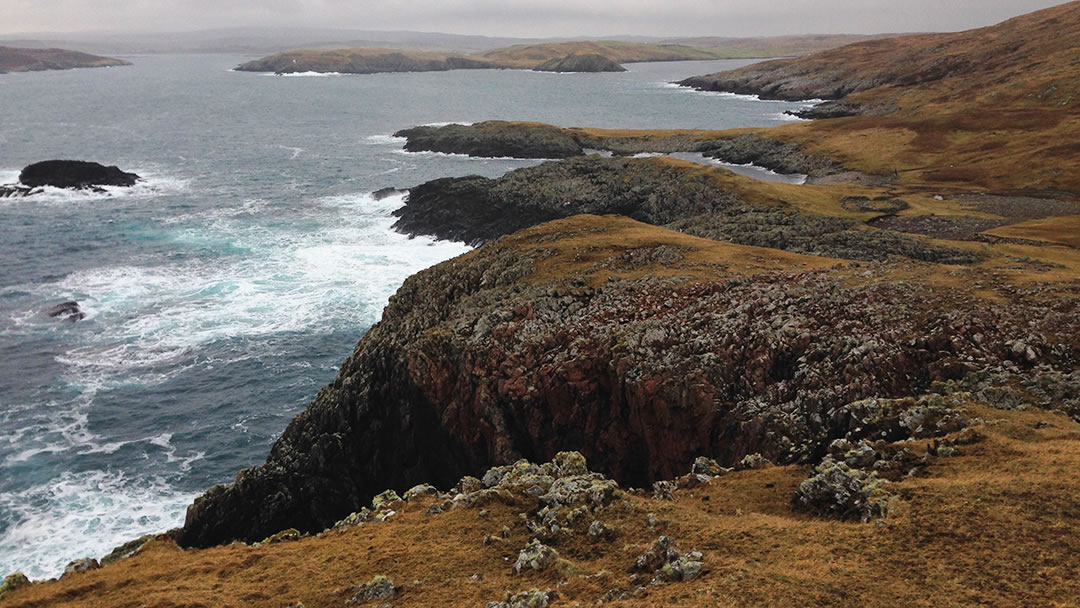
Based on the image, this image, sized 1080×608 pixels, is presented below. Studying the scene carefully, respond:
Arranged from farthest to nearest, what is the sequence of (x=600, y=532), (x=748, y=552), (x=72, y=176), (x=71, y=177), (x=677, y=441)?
(x=72, y=176), (x=71, y=177), (x=677, y=441), (x=600, y=532), (x=748, y=552)

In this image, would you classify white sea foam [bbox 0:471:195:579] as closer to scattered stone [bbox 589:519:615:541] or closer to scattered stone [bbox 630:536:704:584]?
scattered stone [bbox 589:519:615:541]

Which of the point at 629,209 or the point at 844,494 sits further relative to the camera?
the point at 629,209

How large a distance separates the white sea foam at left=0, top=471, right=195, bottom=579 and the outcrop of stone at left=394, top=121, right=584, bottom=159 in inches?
3989

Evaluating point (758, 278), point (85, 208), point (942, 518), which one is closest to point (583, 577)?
point (942, 518)

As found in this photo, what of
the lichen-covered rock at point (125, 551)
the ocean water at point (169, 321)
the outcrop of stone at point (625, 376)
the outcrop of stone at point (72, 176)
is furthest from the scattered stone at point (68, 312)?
the outcrop of stone at point (72, 176)

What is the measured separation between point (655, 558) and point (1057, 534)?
8716 millimetres

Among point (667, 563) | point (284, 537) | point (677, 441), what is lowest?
point (284, 537)

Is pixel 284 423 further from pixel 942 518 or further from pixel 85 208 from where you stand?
pixel 85 208

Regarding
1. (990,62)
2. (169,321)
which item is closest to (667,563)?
(169,321)

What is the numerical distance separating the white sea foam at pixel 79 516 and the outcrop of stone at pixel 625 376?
574 cm

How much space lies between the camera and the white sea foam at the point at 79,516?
1304 inches

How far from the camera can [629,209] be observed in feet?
257

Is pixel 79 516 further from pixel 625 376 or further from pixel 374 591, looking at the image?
pixel 625 376

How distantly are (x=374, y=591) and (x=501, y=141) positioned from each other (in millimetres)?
127839
